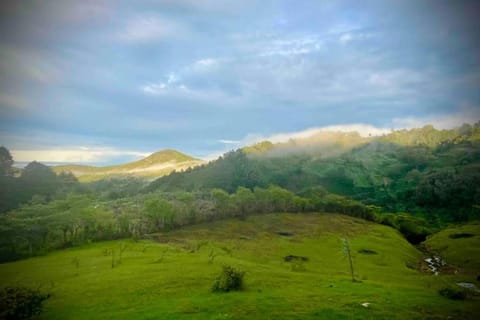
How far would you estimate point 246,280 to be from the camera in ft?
200

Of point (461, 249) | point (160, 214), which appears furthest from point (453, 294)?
point (160, 214)

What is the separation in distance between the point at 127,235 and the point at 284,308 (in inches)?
3907

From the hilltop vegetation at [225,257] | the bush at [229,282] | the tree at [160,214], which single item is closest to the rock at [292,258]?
the hilltop vegetation at [225,257]

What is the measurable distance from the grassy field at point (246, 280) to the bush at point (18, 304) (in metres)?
2.75

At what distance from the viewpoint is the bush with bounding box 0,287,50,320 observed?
148 feet

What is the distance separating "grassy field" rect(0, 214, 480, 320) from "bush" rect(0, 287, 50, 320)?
275 centimetres

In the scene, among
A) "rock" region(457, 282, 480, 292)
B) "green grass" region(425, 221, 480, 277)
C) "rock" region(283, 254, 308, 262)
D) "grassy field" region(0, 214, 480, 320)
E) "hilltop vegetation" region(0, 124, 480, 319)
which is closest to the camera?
"grassy field" region(0, 214, 480, 320)

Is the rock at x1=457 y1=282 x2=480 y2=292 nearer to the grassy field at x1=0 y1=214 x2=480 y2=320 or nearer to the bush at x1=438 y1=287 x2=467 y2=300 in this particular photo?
the grassy field at x1=0 y1=214 x2=480 y2=320

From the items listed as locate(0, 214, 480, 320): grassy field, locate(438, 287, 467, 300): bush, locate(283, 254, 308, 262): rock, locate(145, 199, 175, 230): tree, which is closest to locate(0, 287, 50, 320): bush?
locate(0, 214, 480, 320): grassy field

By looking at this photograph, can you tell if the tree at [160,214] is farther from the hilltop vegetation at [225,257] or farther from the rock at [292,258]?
the rock at [292,258]

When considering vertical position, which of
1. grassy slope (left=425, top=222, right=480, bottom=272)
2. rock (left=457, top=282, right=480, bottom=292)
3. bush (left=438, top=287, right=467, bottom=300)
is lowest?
grassy slope (left=425, top=222, right=480, bottom=272)

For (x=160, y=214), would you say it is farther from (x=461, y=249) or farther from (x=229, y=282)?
(x=461, y=249)

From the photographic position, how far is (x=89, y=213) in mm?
130625

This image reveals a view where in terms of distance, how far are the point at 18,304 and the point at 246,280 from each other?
33305 millimetres
